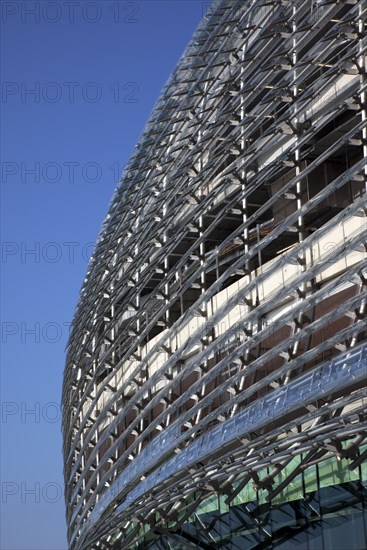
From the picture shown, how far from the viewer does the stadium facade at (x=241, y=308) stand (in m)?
24.6

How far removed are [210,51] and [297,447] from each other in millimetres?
17255

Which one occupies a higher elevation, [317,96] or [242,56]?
[242,56]

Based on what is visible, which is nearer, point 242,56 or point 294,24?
point 294,24

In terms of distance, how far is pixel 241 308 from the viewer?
30.2m

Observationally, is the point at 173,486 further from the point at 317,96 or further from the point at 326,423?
the point at 317,96

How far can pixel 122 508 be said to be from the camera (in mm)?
33594

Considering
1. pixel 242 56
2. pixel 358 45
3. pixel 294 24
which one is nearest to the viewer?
pixel 358 45

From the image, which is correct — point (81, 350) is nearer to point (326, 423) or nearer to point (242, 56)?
point (242, 56)

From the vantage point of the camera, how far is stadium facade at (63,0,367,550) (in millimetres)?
24625

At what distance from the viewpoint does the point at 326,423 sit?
22.9 metres

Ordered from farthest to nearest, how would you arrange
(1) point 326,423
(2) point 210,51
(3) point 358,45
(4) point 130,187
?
(4) point 130,187 → (2) point 210,51 → (3) point 358,45 → (1) point 326,423

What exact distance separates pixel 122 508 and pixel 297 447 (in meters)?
11.1

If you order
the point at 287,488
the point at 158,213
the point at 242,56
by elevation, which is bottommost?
the point at 287,488

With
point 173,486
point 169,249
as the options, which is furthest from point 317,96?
point 173,486
